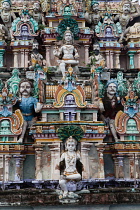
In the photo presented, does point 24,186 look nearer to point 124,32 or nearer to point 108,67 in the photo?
point 108,67

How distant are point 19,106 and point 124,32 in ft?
28.6

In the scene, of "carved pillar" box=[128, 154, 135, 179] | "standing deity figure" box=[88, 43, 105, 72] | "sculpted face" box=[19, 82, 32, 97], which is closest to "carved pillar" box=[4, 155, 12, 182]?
"sculpted face" box=[19, 82, 32, 97]

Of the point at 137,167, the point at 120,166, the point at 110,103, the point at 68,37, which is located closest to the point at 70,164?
the point at 120,166

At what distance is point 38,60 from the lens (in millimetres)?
20000

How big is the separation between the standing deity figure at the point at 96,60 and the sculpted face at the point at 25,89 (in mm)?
3111

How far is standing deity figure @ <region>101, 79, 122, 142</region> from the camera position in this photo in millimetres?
18422

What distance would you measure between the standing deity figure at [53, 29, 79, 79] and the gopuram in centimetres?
5

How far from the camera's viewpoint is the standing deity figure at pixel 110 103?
18.4m

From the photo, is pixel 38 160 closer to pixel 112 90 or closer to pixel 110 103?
pixel 110 103

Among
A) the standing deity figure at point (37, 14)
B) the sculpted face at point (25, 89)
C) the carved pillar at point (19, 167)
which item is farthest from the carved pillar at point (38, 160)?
the standing deity figure at point (37, 14)

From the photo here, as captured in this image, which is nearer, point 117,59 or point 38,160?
point 38,160

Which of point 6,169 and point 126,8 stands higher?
point 126,8

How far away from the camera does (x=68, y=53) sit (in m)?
19.9

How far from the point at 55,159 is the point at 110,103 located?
4.11 meters
